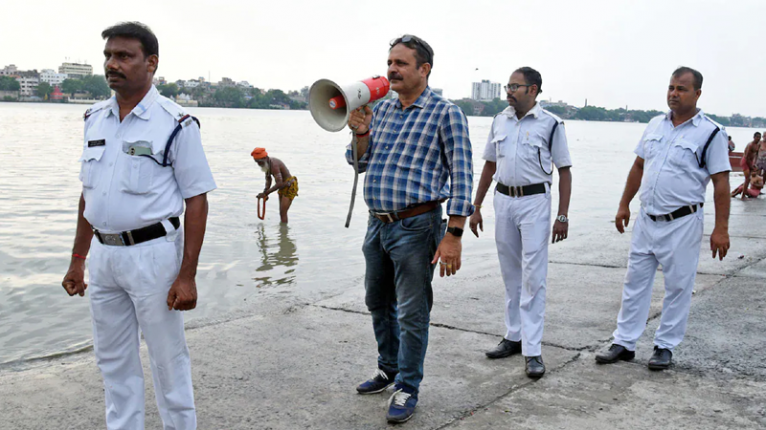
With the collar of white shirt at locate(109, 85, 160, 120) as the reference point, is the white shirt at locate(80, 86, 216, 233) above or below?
below

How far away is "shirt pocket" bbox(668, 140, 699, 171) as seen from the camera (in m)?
4.66

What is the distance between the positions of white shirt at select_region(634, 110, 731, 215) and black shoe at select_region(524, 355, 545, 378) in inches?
52.3

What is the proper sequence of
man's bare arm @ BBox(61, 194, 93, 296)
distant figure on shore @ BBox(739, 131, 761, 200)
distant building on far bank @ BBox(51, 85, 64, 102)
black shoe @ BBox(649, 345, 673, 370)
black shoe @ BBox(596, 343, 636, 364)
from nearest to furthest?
1. man's bare arm @ BBox(61, 194, 93, 296)
2. black shoe @ BBox(649, 345, 673, 370)
3. black shoe @ BBox(596, 343, 636, 364)
4. distant figure on shore @ BBox(739, 131, 761, 200)
5. distant building on far bank @ BBox(51, 85, 64, 102)

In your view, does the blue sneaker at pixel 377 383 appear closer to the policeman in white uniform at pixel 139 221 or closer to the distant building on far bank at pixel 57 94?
the policeman in white uniform at pixel 139 221

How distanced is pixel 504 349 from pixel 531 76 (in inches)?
78.5

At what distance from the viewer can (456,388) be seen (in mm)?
4293

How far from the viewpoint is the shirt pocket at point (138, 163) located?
116 inches

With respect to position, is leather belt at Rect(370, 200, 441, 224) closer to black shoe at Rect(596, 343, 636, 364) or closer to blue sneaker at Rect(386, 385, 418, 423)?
blue sneaker at Rect(386, 385, 418, 423)

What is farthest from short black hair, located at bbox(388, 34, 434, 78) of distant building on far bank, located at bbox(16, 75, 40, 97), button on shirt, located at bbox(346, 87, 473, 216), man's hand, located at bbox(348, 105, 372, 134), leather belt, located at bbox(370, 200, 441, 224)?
distant building on far bank, located at bbox(16, 75, 40, 97)

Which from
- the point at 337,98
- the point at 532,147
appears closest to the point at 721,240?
the point at 532,147

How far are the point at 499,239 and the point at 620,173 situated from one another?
33999mm

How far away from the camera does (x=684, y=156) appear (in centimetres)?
467

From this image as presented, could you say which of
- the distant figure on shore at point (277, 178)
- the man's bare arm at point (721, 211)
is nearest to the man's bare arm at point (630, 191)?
the man's bare arm at point (721, 211)

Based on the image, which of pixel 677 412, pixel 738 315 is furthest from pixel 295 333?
pixel 738 315
